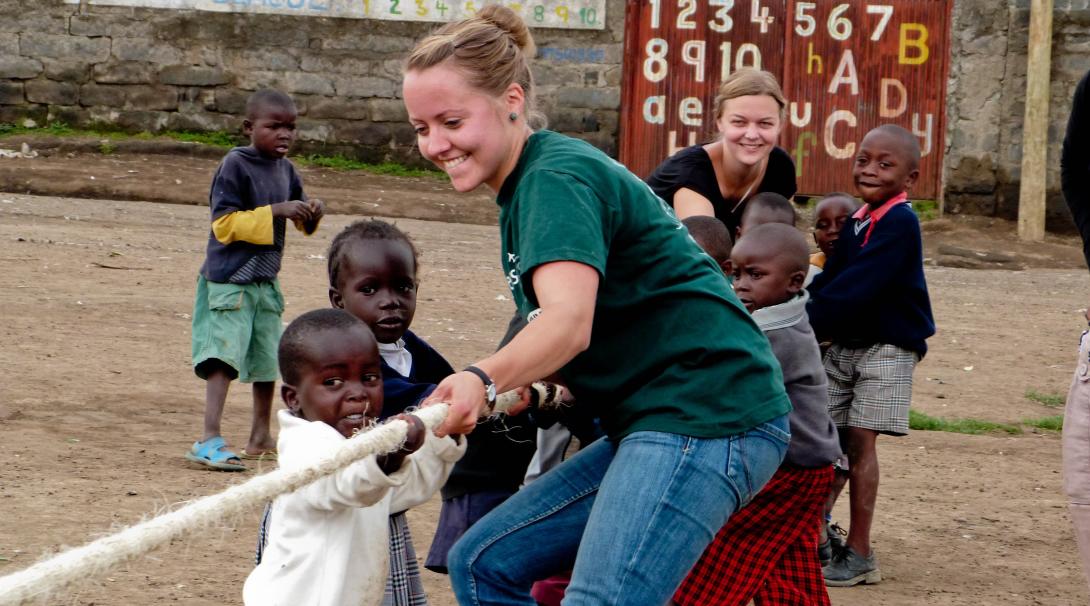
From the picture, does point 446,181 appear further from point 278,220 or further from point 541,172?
point 541,172

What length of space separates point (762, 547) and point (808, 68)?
12142 millimetres

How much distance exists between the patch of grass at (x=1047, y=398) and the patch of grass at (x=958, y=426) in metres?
0.57

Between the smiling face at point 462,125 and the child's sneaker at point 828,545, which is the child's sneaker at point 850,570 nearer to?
the child's sneaker at point 828,545

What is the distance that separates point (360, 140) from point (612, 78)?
2.77 meters

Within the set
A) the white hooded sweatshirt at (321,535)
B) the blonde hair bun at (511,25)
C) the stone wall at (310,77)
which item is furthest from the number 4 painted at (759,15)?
the white hooded sweatshirt at (321,535)

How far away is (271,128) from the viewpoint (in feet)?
19.2

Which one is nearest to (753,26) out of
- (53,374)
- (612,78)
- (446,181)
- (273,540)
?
(612,78)

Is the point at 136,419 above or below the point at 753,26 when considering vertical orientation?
below

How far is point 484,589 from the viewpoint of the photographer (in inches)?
114

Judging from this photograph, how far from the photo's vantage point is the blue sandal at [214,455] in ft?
18.2

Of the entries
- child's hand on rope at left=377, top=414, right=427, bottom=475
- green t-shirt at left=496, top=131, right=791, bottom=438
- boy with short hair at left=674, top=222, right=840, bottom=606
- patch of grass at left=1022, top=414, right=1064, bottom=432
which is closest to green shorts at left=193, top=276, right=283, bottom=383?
boy with short hair at left=674, top=222, right=840, bottom=606

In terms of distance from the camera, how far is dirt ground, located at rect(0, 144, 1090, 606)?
4812 millimetres

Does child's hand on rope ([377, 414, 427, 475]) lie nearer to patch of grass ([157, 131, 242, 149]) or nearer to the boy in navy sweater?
the boy in navy sweater

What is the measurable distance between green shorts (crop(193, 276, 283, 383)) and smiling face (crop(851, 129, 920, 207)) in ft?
7.72
